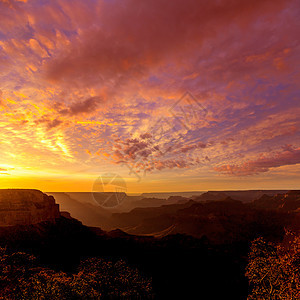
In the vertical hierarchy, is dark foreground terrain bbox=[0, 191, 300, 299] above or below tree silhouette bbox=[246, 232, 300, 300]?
below

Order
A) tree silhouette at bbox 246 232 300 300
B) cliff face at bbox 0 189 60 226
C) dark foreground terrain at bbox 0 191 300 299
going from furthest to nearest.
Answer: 1. cliff face at bbox 0 189 60 226
2. dark foreground terrain at bbox 0 191 300 299
3. tree silhouette at bbox 246 232 300 300

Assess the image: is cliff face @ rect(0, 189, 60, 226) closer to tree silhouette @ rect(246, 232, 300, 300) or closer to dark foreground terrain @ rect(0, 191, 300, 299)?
dark foreground terrain @ rect(0, 191, 300, 299)

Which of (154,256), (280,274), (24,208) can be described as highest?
(280,274)

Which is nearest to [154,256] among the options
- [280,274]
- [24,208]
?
[24,208]

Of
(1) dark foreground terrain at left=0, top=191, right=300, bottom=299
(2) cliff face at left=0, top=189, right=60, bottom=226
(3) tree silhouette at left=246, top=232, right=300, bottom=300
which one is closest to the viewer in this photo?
(3) tree silhouette at left=246, top=232, right=300, bottom=300

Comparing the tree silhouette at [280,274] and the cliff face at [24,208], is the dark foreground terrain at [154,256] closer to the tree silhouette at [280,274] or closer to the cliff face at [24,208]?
the cliff face at [24,208]

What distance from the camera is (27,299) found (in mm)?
19281

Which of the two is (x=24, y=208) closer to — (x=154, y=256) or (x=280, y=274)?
(x=154, y=256)

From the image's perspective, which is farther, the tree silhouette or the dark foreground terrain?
the dark foreground terrain

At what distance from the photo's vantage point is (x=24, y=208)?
284ft

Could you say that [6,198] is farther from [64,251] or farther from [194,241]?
[194,241]

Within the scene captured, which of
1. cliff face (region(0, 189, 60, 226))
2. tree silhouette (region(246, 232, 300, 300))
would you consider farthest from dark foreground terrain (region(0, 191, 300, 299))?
tree silhouette (region(246, 232, 300, 300))

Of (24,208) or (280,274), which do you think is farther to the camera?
(24,208)

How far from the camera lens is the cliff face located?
81.8 meters
